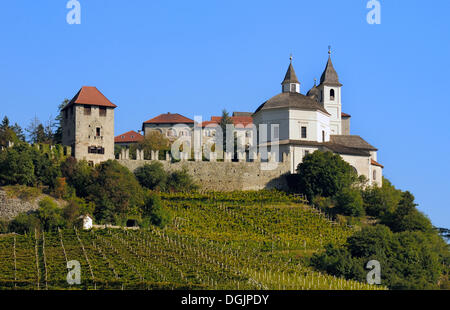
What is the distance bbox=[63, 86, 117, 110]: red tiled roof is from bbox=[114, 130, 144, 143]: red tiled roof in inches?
800

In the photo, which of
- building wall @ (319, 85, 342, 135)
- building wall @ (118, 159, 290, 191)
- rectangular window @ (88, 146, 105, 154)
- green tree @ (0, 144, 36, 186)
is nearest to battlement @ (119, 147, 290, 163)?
building wall @ (118, 159, 290, 191)

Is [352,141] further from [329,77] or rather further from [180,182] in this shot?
[180,182]

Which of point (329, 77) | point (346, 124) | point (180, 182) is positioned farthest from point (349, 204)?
point (346, 124)

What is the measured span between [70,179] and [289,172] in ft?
56.4

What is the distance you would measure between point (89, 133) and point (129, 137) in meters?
25.2

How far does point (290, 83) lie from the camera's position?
84.6 m

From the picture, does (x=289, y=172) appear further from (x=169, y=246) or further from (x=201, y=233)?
(x=169, y=246)

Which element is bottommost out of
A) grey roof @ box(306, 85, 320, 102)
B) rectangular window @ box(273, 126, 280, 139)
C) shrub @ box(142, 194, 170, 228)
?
shrub @ box(142, 194, 170, 228)

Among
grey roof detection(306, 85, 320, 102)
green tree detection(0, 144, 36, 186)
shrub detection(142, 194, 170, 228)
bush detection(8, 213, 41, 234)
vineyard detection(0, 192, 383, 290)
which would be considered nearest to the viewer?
vineyard detection(0, 192, 383, 290)

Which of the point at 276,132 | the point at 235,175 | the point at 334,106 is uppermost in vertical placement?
the point at 334,106

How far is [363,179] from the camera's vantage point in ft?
249

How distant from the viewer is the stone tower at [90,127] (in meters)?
69.8

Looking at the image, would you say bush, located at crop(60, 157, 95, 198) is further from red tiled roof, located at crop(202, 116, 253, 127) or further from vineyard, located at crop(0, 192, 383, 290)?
red tiled roof, located at crop(202, 116, 253, 127)

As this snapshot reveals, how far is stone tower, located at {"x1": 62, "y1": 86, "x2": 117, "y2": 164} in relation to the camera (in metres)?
69.8
